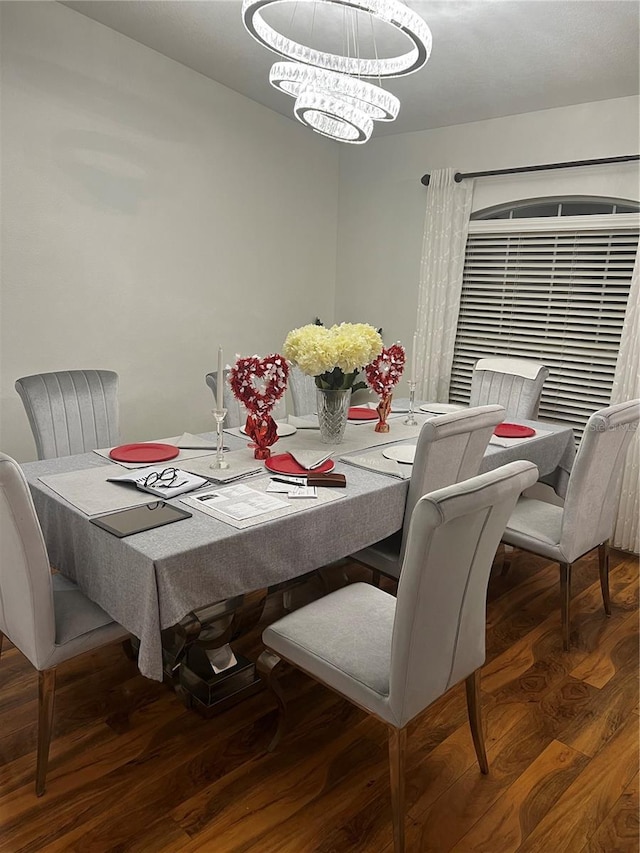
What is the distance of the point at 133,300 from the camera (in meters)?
3.71

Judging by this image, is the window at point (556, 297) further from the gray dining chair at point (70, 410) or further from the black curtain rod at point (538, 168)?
the gray dining chair at point (70, 410)

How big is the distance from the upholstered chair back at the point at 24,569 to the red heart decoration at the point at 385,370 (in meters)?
1.58

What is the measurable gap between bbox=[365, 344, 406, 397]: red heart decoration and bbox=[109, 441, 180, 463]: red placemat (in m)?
0.92

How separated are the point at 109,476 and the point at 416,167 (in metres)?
3.51

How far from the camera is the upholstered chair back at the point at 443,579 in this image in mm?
1350

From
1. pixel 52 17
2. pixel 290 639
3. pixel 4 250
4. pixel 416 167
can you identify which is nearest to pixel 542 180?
pixel 416 167

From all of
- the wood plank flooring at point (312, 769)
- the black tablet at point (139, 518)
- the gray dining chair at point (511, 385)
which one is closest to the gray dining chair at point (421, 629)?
the wood plank flooring at point (312, 769)

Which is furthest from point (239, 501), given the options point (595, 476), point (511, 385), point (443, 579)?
point (511, 385)

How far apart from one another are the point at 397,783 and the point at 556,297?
10.8 ft

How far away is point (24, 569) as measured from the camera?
A: 1578mm

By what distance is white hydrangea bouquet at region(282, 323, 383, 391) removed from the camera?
232 cm

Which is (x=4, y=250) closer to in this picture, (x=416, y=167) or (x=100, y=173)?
(x=100, y=173)

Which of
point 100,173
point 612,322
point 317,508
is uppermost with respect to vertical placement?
point 100,173

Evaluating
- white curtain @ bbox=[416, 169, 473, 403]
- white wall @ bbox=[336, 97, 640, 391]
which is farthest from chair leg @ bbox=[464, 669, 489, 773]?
white wall @ bbox=[336, 97, 640, 391]
